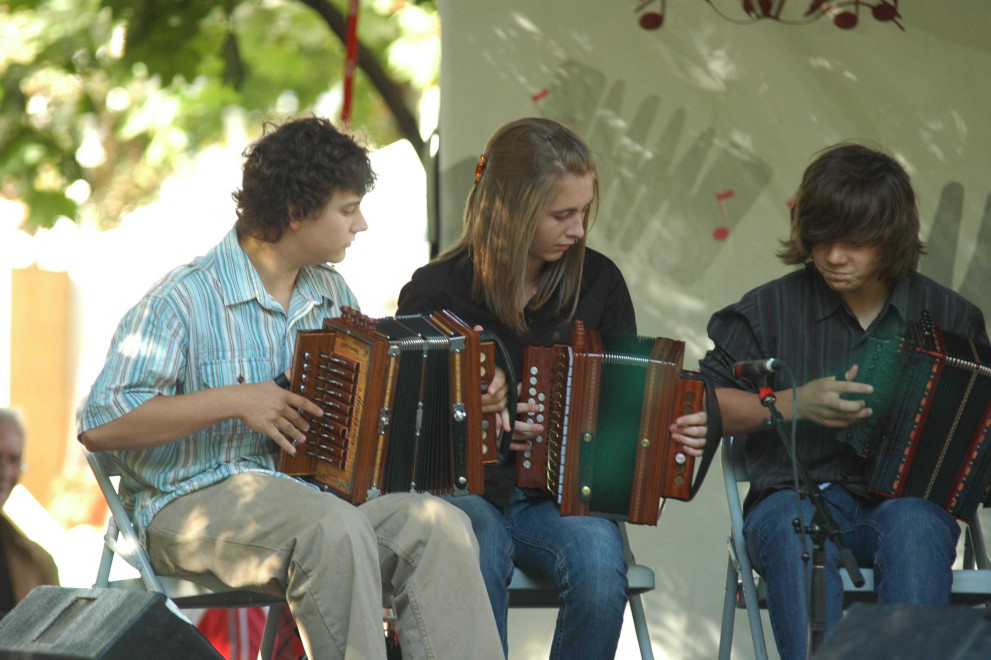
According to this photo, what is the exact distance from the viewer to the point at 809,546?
119 inches

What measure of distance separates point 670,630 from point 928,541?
56.2 inches

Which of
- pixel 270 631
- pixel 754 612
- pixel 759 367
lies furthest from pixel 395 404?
pixel 754 612

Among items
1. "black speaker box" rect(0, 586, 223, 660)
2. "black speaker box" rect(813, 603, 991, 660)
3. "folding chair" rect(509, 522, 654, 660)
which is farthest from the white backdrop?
"black speaker box" rect(813, 603, 991, 660)

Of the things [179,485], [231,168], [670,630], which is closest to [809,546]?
[670,630]

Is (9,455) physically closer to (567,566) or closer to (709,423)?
(567,566)

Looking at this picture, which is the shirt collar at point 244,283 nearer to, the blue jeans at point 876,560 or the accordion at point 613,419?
the accordion at point 613,419

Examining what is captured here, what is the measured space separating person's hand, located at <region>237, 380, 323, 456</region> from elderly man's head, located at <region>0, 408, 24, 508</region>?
188 cm

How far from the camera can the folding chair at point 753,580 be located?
3129 millimetres

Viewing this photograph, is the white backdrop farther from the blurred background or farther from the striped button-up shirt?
the striped button-up shirt

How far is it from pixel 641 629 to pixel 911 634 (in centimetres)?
124

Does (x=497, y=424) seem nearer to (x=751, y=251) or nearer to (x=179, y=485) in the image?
(x=179, y=485)

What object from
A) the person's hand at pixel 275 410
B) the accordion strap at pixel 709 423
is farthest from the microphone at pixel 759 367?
the person's hand at pixel 275 410

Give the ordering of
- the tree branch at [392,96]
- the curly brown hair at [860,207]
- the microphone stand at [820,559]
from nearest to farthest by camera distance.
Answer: the microphone stand at [820,559] → the curly brown hair at [860,207] → the tree branch at [392,96]

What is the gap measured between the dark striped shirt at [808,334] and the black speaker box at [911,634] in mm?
1278
